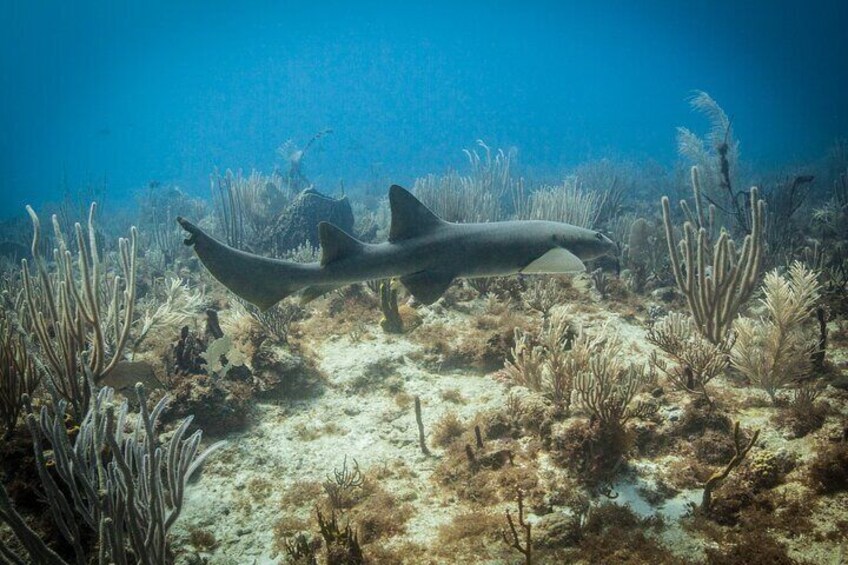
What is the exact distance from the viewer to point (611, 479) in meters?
3.42

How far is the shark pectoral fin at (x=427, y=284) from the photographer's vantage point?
441 centimetres

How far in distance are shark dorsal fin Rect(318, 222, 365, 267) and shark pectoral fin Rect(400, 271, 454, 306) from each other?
70cm

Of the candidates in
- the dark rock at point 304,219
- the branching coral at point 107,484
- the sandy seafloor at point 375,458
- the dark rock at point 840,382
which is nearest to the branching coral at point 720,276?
the sandy seafloor at point 375,458

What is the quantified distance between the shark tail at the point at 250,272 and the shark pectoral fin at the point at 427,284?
1.15m

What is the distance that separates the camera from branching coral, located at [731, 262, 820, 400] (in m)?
4.03

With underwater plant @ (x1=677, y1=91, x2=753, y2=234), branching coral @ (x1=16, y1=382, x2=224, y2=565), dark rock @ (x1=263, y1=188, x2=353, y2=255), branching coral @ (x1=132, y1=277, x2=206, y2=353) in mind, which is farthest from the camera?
dark rock @ (x1=263, y1=188, x2=353, y2=255)

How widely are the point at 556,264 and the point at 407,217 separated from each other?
5.48 feet

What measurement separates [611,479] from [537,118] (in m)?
174

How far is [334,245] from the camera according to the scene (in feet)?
13.5

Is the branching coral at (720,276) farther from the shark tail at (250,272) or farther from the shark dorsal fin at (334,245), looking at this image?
the shark tail at (250,272)

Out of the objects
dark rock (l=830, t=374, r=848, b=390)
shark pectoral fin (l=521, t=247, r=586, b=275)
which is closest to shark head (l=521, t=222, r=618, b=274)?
shark pectoral fin (l=521, t=247, r=586, b=275)

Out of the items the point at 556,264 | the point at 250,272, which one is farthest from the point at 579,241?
the point at 250,272

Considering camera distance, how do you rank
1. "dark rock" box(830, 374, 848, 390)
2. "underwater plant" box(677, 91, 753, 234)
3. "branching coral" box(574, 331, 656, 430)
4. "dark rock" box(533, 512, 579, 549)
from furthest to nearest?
1. "underwater plant" box(677, 91, 753, 234)
2. "dark rock" box(830, 374, 848, 390)
3. "branching coral" box(574, 331, 656, 430)
4. "dark rock" box(533, 512, 579, 549)

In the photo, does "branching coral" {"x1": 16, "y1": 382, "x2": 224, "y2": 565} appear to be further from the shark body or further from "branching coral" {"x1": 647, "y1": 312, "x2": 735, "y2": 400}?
"branching coral" {"x1": 647, "y1": 312, "x2": 735, "y2": 400}
